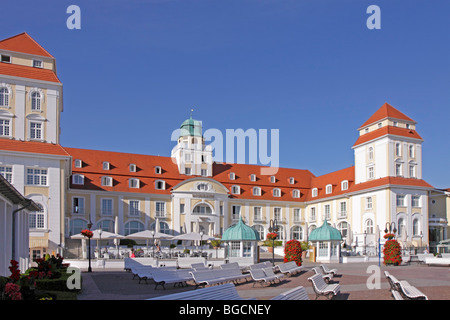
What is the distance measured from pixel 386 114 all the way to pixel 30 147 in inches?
1444

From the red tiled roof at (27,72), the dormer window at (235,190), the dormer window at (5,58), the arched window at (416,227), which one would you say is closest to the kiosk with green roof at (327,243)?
the arched window at (416,227)

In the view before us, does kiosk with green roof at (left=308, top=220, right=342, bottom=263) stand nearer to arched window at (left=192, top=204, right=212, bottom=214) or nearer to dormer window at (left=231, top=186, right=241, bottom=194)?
arched window at (left=192, top=204, right=212, bottom=214)

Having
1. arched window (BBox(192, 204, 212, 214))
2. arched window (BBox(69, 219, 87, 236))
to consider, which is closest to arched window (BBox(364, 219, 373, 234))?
arched window (BBox(192, 204, 212, 214))

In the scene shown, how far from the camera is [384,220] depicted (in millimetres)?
50531

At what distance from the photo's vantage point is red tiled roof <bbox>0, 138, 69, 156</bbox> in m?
39.0

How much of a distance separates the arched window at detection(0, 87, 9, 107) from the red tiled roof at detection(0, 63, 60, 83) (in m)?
1.41

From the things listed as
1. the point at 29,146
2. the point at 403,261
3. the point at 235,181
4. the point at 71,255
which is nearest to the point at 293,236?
the point at 235,181

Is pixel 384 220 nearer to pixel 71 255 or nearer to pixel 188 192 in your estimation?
pixel 188 192

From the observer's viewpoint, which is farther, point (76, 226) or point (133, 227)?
point (133, 227)

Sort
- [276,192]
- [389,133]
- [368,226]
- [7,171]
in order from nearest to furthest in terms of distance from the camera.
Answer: [7,171], [389,133], [368,226], [276,192]

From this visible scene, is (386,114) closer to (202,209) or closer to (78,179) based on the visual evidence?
(202,209)

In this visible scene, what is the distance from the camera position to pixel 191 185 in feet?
186

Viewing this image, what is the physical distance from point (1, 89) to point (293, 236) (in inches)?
1525

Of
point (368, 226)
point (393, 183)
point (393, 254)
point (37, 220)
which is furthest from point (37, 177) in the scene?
point (393, 183)
